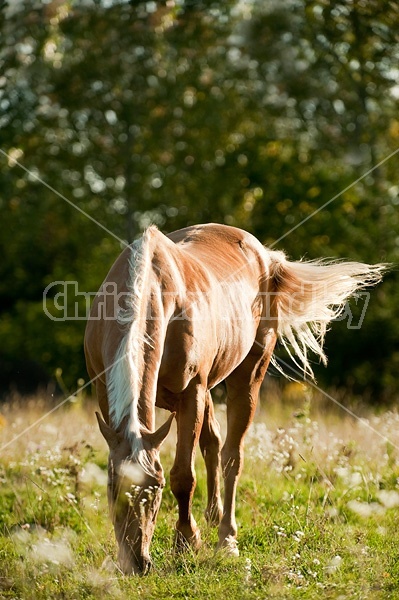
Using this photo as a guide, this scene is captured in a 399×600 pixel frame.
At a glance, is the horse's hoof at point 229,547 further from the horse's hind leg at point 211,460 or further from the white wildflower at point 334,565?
the white wildflower at point 334,565

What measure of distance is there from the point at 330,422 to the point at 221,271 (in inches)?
161

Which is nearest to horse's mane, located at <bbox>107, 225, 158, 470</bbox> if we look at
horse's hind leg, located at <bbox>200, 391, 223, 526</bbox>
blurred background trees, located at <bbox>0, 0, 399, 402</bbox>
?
horse's hind leg, located at <bbox>200, 391, 223, 526</bbox>

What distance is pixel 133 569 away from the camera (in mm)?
3750

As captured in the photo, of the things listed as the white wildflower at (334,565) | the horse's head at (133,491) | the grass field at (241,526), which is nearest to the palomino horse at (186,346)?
the horse's head at (133,491)

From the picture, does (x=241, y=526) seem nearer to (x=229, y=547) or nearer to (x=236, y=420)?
(x=236, y=420)

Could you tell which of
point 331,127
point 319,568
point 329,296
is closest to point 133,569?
point 319,568

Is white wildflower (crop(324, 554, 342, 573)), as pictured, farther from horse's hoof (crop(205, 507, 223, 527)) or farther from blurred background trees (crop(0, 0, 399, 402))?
blurred background trees (crop(0, 0, 399, 402))

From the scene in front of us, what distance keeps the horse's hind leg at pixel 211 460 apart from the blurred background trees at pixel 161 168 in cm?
872

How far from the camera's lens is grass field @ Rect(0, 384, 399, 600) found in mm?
3918

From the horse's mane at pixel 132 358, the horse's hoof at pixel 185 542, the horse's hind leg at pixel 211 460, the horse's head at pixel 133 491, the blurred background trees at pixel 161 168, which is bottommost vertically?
the blurred background trees at pixel 161 168

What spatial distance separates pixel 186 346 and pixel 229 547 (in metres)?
1.22

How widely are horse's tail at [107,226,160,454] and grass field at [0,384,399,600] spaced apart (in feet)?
1.16

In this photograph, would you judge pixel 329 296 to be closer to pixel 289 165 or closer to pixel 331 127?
pixel 289 165

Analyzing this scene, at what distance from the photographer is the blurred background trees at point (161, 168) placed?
1593 cm
